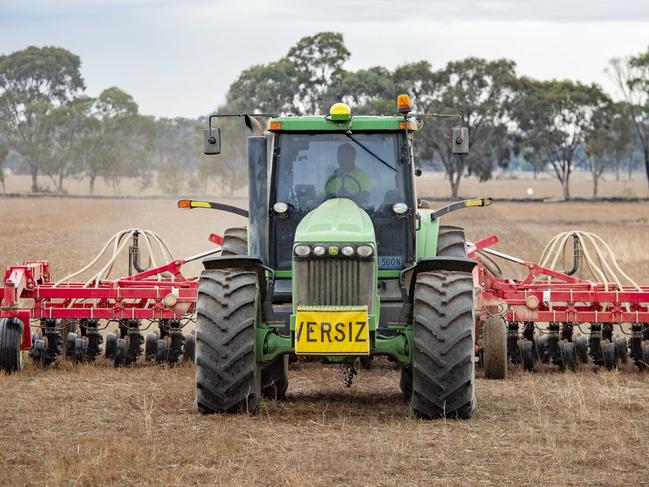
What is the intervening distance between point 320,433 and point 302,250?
147cm

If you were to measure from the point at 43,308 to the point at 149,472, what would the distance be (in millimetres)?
6133

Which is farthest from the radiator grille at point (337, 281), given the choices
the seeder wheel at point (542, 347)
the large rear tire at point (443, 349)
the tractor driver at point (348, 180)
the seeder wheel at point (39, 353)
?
the seeder wheel at point (39, 353)

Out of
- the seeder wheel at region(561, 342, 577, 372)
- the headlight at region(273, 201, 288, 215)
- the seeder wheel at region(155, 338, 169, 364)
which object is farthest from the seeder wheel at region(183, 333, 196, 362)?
the seeder wheel at region(561, 342, 577, 372)

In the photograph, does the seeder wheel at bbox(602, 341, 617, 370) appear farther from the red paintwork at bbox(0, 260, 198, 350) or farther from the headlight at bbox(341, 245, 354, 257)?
the headlight at bbox(341, 245, 354, 257)

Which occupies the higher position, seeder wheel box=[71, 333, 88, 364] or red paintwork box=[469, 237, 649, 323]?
red paintwork box=[469, 237, 649, 323]

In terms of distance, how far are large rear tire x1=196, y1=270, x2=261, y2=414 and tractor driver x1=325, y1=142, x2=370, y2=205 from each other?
1.40 m

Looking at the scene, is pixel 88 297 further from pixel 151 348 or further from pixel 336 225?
pixel 336 225

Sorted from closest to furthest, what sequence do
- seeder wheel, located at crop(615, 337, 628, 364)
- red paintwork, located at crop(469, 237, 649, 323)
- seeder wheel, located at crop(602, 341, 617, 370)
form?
red paintwork, located at crop(469, 237, 649, 323) → seeder wheel, located at crop(602, 341, 617, 370) → seeder wheel, located at crop(615, 337, 628, 364)

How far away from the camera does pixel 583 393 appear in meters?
12.1

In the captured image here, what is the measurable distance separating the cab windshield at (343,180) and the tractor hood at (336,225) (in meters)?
0.23

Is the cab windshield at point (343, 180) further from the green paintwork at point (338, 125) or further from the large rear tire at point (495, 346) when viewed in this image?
the large rear tire at point (495, 346)

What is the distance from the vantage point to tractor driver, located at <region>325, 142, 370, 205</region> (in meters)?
11.4

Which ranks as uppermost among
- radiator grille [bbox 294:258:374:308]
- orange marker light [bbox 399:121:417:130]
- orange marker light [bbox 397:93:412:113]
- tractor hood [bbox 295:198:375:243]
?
orange marker light [bbox 397:93:412:113]

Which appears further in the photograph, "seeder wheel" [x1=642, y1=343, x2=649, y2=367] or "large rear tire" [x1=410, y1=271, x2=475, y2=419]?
"seeder wheel" [x1=642, y1=343, x2=649, y2=367]
